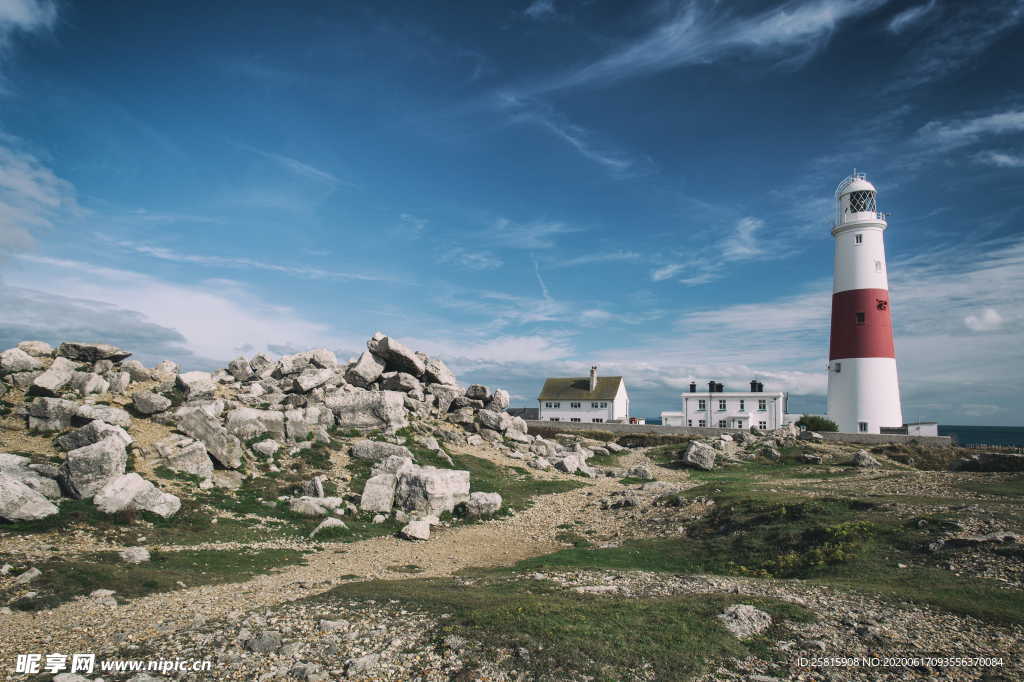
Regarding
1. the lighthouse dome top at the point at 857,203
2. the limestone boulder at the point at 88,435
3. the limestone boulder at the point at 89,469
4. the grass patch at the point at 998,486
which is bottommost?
the limestone boulder at the point at 89,469

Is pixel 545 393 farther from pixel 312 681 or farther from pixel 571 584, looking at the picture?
pixel 312 681

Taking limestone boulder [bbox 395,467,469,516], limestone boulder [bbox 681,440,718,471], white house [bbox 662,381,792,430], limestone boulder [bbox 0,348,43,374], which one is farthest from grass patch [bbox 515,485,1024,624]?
white house [bbox 662,381,792,430]

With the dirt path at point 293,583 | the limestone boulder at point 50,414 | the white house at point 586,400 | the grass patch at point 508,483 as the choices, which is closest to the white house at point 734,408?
the white house at point 586,400

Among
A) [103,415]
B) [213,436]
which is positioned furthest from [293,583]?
[103,415]

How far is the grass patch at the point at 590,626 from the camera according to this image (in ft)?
34.7

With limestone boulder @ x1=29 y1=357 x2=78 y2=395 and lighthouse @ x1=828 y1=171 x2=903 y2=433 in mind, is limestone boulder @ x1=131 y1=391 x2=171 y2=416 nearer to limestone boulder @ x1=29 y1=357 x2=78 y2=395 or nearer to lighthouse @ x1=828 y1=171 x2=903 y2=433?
limestone boulder @ x1=29 y1=357 x2=78 y2=395

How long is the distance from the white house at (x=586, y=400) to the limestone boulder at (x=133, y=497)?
64753 millimetres

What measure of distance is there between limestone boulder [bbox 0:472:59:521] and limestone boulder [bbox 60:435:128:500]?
125 centimetres

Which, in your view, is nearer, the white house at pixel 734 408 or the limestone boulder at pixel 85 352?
the limestone boulder at pixel 85 352

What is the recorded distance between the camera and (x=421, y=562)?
66.9 feet

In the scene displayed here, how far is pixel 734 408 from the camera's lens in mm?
78062

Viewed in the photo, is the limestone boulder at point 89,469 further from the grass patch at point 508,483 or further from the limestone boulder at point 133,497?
the grass patch at point 508,483

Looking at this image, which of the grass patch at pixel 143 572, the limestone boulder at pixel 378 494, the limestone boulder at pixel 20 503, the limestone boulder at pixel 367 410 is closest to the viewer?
the grass patch at pixel 143 572

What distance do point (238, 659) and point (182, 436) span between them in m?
19.0
